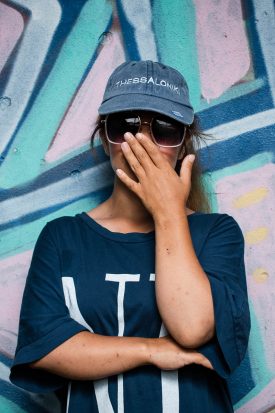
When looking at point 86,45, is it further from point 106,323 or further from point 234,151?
point 106,323

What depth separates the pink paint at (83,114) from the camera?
8.07ft

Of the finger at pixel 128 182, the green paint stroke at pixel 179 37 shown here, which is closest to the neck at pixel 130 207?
the finger at pixel 128 182

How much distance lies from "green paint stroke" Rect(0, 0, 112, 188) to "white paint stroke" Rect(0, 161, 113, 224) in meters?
0.07

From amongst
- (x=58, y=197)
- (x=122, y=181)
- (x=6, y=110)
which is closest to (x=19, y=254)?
(x=58, y=197)

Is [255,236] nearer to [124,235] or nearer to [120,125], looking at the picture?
[124,235]

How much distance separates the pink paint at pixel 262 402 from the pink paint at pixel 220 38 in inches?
48.9

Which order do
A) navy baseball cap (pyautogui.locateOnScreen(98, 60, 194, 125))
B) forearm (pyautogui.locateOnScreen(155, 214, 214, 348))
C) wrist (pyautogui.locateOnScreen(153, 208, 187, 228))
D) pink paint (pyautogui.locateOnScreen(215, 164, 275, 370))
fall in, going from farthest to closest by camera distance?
pink paint (pyautogui.locateOnScreen(215, 164, 275, 370)) → navy baseball cap (pyautogui.locateOnScreen(98, 60, 194, 125)) → wrist (pyautogui.locateOnScreen(153, 208, 187, 228)) → forearm (pyautogui.locateOnScreen(155, 214, 214, 348))

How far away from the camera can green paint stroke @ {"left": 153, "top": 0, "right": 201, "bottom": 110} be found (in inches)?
97.0

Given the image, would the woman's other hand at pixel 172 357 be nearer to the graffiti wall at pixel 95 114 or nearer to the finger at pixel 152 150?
the finger at pixel 152 150

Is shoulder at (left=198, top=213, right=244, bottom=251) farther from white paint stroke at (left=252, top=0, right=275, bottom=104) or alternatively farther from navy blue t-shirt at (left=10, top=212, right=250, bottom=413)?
white paint stroke at (left=252, top=0, right=275, bottom=104)

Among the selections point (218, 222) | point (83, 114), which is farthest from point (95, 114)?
point (218, 222)

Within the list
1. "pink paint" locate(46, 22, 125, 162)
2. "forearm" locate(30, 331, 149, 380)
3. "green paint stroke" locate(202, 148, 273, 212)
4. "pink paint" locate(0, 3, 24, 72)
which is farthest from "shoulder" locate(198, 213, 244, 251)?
"pink paint" locate(0, 3, 24, 72)

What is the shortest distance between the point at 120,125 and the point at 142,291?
51 cm

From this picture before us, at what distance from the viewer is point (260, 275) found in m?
2.46
